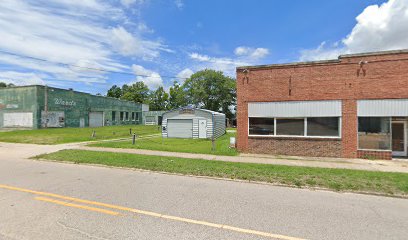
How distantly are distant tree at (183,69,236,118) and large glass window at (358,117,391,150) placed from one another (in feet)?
166

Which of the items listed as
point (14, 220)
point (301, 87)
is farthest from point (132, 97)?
point (14, 220)

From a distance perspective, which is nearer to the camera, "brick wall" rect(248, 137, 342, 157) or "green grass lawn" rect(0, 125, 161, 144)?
"brick wall" rect(248, 137, 342, 157)

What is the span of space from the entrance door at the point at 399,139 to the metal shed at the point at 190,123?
14.5 m

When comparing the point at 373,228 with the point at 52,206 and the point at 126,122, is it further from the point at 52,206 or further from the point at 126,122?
the point at 126,122

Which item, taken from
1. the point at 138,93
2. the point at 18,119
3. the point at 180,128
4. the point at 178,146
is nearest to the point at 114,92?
the point at 138,93

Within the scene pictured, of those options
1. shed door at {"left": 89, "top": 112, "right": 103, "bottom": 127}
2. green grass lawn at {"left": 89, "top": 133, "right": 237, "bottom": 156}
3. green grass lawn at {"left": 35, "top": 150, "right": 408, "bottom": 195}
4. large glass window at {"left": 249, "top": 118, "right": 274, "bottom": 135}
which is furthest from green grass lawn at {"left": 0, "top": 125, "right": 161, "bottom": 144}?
large glass window at {"left": 249, "top": 118, "right": 274, "bottom": 135}

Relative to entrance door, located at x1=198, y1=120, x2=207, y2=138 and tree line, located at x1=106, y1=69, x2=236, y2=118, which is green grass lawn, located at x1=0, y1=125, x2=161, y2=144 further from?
tree line, located at x1=106, y1=69, x2=236, y2=118

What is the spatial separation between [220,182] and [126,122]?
47.5m

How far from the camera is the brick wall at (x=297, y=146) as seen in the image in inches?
471

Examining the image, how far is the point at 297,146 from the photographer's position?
1245 cm

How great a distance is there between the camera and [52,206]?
4961 mm

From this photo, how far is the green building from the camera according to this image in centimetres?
3089

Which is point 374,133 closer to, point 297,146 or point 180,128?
point 297,146

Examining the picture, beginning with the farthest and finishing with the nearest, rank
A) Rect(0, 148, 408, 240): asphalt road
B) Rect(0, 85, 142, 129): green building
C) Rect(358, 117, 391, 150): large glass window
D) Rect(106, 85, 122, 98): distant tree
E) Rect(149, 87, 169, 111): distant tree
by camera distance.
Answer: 1. Rect(106, 85, 122, 98): distant tree
2. Rect(149, 87, 169, 111): distant tree
3. Rect(0, 85, 142, 129): green building
4. Rect(358, 117, 391, 150): large glass window
5. Rect(0, 148, 408, 240): asphalt road
